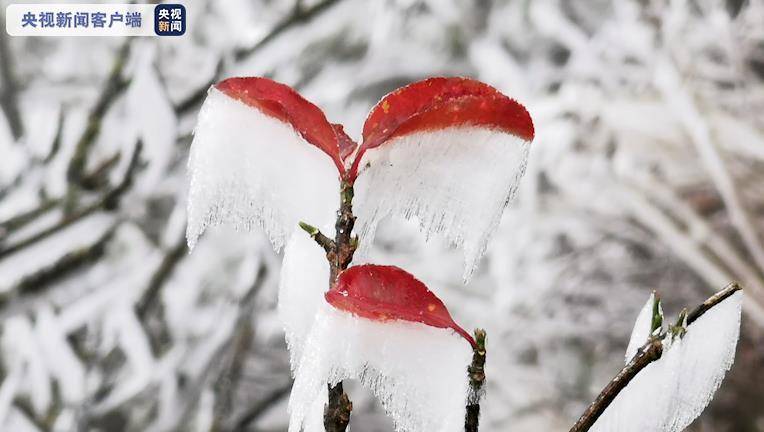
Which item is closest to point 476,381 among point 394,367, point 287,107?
point 394,367

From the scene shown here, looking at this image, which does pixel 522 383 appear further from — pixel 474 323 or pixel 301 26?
pixel 301 26

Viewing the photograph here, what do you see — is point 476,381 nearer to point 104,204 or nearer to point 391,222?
point 391,222

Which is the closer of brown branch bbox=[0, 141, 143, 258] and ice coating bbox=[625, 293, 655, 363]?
ice coating bbox=[625, 293, 655, 363]

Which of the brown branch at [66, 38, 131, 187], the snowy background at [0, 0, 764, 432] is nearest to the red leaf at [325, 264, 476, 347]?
the snowy background at [0, 0, 764, 432]

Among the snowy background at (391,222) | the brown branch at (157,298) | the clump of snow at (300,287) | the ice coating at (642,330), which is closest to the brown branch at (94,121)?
the snowy background at (391,222)

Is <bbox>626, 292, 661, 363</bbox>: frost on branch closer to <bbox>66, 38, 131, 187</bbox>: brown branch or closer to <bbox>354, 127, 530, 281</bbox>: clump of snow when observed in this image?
<bbox>354, 127, 530, 281</bbox>: clump of snow

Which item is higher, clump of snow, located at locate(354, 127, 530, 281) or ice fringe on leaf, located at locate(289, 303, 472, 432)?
clump of snow, located at locate(354, 127, 530, 281)

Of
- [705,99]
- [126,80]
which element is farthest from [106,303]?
[705,99]

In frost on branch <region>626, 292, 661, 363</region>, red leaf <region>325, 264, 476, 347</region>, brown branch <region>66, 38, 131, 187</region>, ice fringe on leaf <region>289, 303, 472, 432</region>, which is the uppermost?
brown branch <region>66, 38, 131, 187</region>
